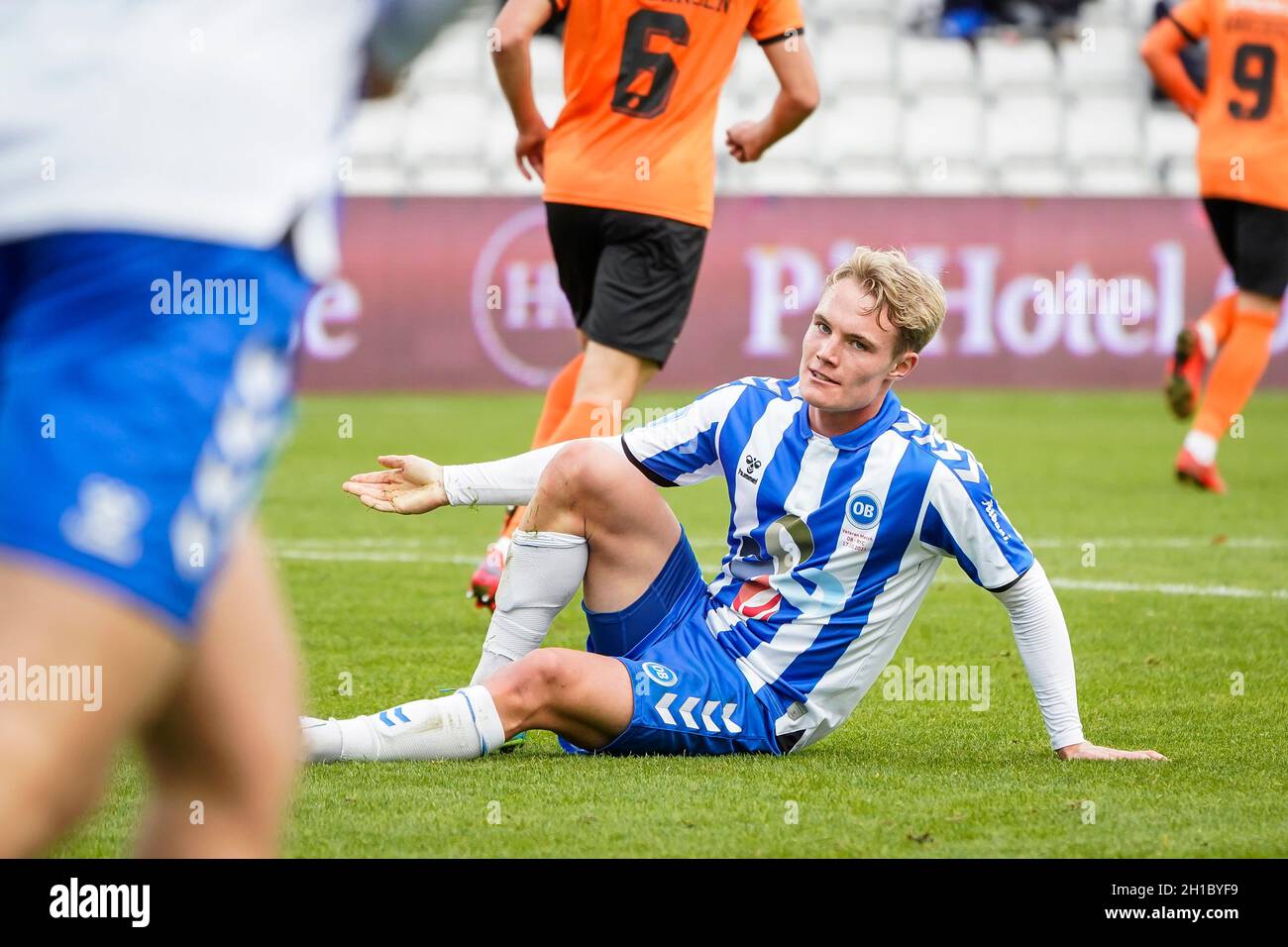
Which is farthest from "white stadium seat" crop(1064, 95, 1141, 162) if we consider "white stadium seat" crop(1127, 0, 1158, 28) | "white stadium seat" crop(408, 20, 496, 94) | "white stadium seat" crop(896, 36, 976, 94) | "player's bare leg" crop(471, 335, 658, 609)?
"player's bare leg" crop(471, 335, 658, 609)

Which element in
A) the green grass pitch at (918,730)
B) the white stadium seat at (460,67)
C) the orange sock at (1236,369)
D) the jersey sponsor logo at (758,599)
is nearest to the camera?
the green grass pitch at (918,730)

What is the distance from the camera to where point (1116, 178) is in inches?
661

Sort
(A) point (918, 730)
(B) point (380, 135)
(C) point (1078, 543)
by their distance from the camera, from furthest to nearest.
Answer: (B) point (380, 135) → (C) point (1078, 543) → (A) point (918, 730)

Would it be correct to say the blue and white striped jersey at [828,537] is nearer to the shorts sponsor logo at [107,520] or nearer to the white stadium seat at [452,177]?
the shorts sponsor logo at [107,520]

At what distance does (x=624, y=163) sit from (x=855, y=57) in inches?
490

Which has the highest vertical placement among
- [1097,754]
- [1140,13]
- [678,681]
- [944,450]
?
[1140,13]

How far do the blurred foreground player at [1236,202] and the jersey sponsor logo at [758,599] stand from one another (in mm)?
5322

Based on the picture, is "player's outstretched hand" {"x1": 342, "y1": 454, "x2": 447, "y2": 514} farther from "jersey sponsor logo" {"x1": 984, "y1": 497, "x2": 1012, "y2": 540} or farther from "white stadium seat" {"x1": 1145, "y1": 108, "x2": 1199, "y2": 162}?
"white stadium seat" {"x1": 1145, "y1": 108, "x2": 1199, "y2": 162}

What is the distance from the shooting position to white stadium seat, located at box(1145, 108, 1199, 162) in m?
16.9

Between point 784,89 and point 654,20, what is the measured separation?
22.6 inches

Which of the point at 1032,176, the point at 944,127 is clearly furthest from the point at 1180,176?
the point at 944,127

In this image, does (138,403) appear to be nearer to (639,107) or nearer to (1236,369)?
(639,107)

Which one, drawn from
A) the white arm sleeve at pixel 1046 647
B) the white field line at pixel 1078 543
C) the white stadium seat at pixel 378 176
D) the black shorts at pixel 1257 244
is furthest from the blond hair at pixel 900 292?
the white stadium seat at pixel 378 176

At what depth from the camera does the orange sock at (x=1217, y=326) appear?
343 inches
